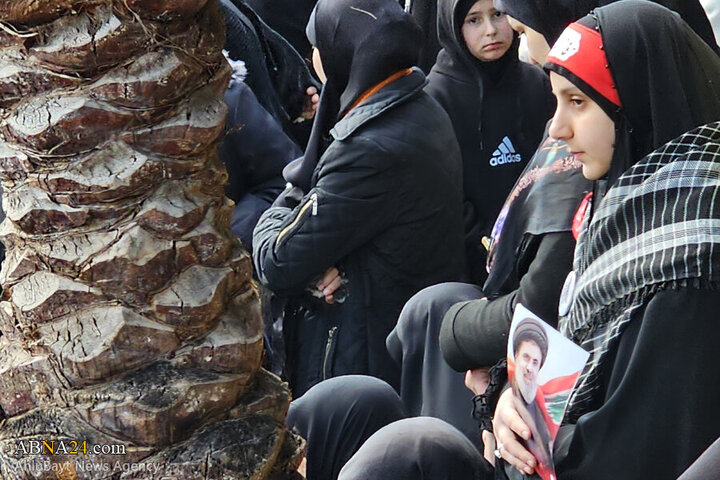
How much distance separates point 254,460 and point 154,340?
0.25 m

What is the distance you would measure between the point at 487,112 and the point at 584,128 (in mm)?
2116

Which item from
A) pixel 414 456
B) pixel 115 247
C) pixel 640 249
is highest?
pixel 115 247

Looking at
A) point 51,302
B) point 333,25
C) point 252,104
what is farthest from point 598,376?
point 252,104

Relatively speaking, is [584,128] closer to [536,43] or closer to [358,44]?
[536,43]

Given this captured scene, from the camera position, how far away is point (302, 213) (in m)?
3.51

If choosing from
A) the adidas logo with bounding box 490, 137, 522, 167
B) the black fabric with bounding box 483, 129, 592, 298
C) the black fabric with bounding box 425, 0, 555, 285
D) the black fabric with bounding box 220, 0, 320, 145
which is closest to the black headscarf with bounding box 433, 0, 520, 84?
the black fabric with bounding box 425, 0, 555, 285

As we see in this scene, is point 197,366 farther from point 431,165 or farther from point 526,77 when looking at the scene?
point 526,77

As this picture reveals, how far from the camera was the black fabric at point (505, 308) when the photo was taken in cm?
260

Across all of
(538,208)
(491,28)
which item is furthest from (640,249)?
(491,28)

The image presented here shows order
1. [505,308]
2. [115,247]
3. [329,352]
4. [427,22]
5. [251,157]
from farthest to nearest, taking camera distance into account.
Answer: [427,22] < [251,157] < [329,352] < [505,308] < [115,247]

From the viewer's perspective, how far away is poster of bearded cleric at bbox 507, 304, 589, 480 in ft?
7.00

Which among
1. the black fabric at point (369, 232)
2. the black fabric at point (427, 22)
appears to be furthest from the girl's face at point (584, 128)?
the black fabric at point (427, 22)

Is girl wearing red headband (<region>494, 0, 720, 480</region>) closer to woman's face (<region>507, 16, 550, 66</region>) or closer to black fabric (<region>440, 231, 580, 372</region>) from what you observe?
black fabric (<region>440, 231, 580, 372</region>)

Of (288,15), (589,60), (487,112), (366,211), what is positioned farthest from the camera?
(288,15)
